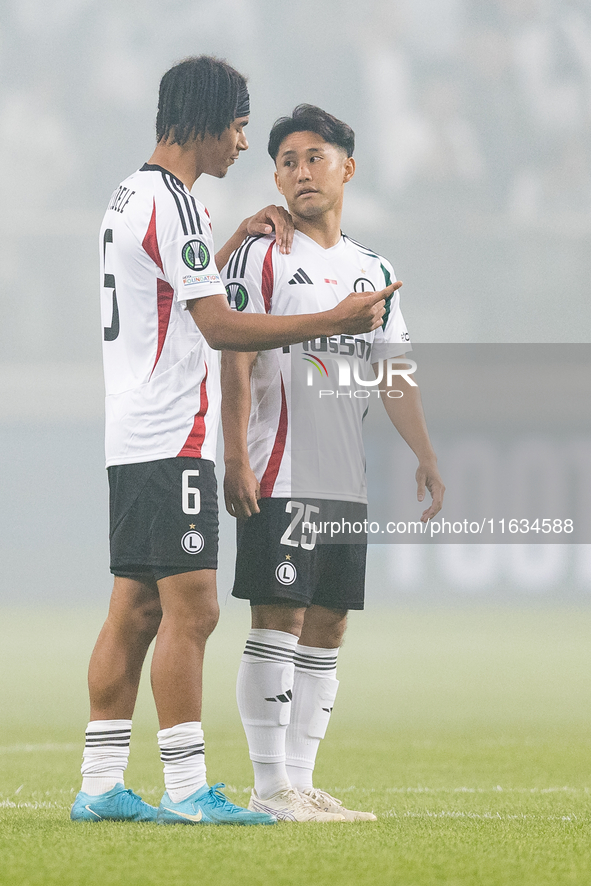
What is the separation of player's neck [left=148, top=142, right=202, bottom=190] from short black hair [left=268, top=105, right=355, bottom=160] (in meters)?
0.59

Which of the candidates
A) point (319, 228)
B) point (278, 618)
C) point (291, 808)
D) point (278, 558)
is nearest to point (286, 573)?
point (278, 558)

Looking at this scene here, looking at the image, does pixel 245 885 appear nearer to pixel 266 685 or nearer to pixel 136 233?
pixel 266 685

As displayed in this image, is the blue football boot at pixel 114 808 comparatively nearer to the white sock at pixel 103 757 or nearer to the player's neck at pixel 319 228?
the white sock at pixel 103 757

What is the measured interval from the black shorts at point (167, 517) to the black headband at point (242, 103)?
45.0 inches

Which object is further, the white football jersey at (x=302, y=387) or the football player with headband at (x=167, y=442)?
the white football jersey at (x=302, y=387)

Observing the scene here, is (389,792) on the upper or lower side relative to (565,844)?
lower

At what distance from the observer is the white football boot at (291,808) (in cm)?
317

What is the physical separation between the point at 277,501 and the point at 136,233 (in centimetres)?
95

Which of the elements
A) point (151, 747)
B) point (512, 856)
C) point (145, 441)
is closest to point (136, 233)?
point (145, 441)

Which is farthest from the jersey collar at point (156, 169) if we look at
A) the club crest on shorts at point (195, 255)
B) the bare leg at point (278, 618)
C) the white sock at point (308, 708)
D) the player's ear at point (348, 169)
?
the white sock at point (308, 708)

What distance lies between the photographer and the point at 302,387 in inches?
138

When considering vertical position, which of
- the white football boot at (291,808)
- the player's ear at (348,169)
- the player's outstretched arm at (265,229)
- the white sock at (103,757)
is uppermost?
the player's ear at (348,169)

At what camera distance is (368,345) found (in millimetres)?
3713

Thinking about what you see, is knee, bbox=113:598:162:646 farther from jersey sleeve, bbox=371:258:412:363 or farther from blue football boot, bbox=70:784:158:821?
jersey sleeve, bbox=371:258:412:363
